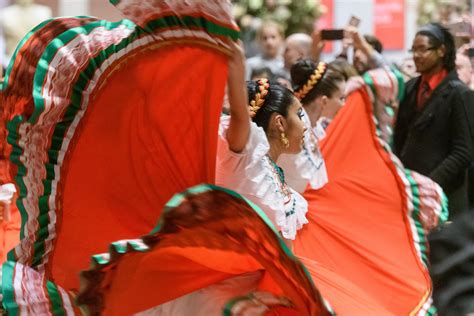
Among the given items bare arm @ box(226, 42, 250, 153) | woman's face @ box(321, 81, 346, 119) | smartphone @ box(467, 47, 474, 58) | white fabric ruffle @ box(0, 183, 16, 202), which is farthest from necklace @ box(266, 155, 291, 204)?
smartphone @ box(467, 47, 474, 58)

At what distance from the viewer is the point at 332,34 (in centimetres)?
552

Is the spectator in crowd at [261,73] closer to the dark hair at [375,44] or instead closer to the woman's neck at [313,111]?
the dark hair at [375,44]

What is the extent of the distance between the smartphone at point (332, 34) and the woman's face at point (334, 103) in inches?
41.5

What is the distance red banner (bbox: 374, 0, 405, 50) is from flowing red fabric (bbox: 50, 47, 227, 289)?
22.1 feet

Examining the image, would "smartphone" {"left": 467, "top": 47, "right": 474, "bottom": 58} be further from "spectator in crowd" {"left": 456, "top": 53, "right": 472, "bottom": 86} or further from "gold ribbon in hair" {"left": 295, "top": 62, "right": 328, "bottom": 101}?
"gold ribbon in hair" {"left": 295, "top": 62, "right": 328, "bottom": 101}

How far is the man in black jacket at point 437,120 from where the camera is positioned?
4555 mm

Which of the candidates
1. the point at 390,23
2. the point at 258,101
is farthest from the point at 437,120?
the point at 390,23

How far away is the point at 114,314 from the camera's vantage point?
257 cm

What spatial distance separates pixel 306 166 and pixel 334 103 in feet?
2.48

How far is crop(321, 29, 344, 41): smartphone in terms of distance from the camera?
5.51 m

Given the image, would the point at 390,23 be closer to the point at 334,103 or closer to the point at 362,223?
the point at 334,103

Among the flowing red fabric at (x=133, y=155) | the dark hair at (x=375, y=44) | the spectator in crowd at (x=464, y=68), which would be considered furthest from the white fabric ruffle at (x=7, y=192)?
the spectator in crowd at (x=464, y=68)

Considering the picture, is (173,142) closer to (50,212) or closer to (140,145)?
(140,145)

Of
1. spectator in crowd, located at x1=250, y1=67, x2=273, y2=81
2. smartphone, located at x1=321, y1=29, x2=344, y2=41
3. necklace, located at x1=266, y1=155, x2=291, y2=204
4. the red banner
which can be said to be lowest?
the red banner
